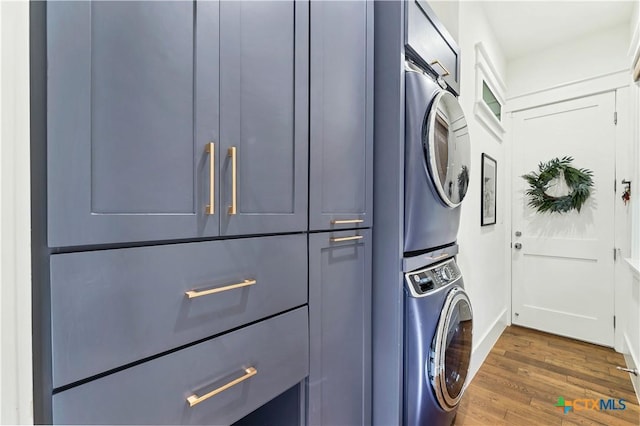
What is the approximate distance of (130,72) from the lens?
1.92 ft

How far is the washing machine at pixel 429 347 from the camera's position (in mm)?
1246

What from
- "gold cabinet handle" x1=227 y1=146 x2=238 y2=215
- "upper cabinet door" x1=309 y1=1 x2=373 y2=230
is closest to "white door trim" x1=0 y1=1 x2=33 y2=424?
"gold cabinet handle" x1=227 y1=146 x2=238 y2=215

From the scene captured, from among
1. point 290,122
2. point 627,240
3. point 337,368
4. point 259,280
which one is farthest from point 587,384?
point 290,122

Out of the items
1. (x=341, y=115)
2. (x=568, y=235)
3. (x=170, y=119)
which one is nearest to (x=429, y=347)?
(x=341, y=115)

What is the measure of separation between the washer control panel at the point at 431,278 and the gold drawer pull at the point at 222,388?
0.75 meters

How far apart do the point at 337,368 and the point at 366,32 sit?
1.40 metres

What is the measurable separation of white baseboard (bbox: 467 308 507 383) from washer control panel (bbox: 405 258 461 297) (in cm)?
109

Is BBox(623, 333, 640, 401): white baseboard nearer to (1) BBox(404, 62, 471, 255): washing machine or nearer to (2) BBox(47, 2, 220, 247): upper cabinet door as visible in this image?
(1) BBox(404, 62, 471, 255): washing machine

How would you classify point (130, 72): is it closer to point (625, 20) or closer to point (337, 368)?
point (337, 368)

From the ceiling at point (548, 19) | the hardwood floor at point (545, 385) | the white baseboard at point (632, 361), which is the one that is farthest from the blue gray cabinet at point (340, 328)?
the ceiling at point (548, 19)

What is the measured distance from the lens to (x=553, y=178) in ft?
9.94

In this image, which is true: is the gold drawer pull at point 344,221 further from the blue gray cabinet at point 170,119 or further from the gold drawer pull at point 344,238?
the blue gray cabinet at point 170,119

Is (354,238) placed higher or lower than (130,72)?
lower

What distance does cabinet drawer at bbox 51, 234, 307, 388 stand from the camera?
519 millimetres
